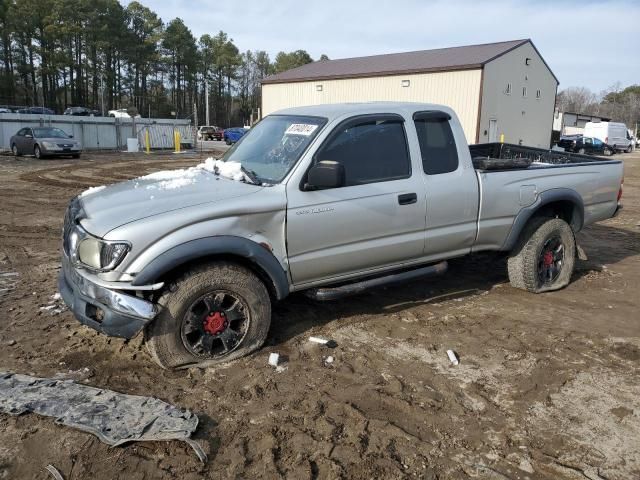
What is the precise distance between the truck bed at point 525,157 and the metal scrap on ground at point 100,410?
3.71 meters

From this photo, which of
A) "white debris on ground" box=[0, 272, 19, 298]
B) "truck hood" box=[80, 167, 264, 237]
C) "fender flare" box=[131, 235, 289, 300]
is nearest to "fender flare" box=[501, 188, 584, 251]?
"fender flare" box=[131, 235, 289, 300]

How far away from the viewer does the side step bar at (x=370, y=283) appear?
13.8ft

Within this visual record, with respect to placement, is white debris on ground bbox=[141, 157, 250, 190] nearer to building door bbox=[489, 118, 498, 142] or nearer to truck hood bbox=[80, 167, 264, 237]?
truck hood bbox=[80, 167, 264, 237]

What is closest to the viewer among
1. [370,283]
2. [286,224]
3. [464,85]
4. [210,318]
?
[210,318]

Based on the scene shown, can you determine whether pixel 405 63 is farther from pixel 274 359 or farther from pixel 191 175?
pixel 274 359

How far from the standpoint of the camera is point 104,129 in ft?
96.5

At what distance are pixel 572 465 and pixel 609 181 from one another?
4336mm

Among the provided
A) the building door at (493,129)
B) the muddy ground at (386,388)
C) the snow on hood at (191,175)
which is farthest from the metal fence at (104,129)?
the snow on hood at (191,175)

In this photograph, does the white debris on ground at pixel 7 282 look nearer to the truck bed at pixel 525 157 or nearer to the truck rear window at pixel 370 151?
the truck rear window at pixel 370 151

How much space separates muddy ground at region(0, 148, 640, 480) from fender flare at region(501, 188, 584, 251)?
2.21 ft

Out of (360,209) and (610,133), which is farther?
(610,133)

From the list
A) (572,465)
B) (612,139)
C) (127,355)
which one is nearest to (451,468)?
(572,465)

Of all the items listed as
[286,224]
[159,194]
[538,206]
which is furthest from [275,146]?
[538,206]

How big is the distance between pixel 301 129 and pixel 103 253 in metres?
1.88
